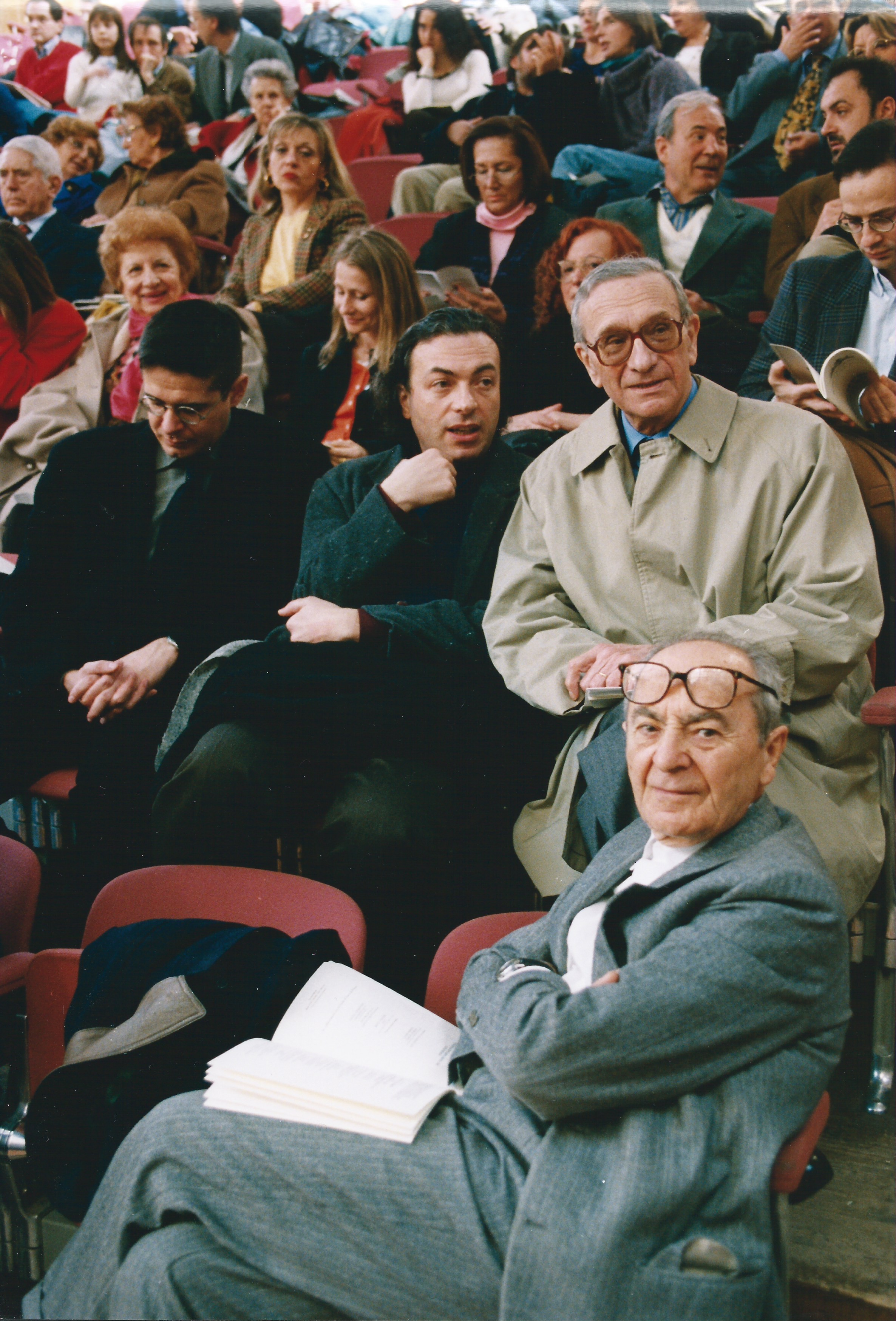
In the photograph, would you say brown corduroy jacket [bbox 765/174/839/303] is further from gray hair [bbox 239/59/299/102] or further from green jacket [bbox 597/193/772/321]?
gray hair [bbox 239/59/299/102]

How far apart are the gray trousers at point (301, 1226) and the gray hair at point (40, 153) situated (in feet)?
14.0

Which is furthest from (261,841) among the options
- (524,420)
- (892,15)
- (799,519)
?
(892,15)

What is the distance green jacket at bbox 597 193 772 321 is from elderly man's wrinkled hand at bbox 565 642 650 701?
5.74 feet

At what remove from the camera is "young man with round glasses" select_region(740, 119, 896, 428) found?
89.1 inches

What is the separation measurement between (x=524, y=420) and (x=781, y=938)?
1909 mm

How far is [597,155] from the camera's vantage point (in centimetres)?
416

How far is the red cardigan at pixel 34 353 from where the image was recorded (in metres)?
3.56

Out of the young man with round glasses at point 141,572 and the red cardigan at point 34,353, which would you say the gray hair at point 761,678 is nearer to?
the young man with round glasses at point 141,572

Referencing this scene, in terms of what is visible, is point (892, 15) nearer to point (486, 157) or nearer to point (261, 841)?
point (486, 157)

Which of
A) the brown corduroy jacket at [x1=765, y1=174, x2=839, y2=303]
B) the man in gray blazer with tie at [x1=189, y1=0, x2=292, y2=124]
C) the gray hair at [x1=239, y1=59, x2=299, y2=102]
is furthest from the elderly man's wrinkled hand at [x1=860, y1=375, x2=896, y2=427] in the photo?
the man in gray blazer with tie at [x1=189, y1=0, x2=292, y2=124]

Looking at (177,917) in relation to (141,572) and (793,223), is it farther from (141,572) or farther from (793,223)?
(793,223)

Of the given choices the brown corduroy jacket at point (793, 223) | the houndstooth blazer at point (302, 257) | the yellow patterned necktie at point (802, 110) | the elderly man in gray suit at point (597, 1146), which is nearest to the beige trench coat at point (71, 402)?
the houndstooth blazer at point (302, 257)

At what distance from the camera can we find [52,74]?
6.87 meters

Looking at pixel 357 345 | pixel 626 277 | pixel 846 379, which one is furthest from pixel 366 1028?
pixel 357 345
